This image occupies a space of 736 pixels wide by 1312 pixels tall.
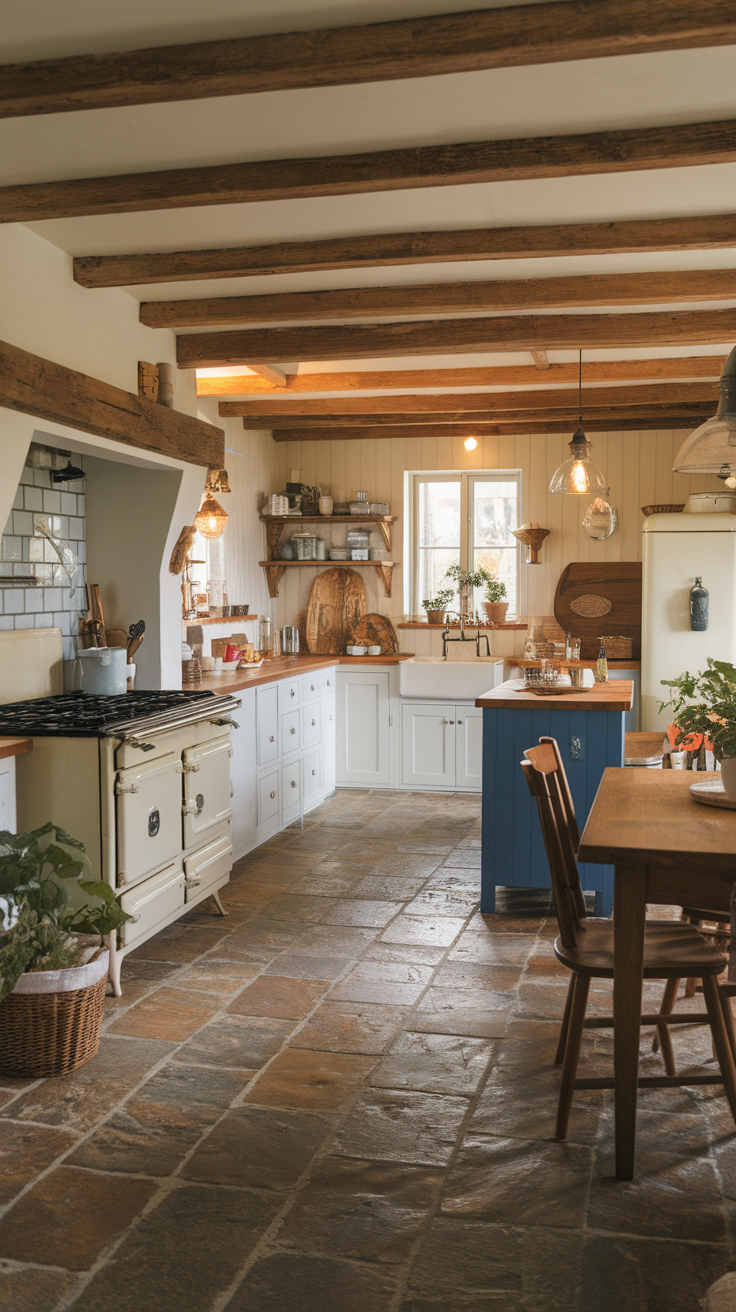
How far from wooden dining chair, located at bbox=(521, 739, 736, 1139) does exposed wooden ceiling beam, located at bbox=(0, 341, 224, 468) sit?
2133 mm

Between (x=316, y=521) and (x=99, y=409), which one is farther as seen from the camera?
(x=316, y=521)

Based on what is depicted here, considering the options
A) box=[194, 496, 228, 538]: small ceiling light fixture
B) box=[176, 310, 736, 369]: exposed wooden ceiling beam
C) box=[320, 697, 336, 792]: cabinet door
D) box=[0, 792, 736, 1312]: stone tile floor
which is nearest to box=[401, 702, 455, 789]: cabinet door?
box=[320, 697, 336, 792]: cabinet door

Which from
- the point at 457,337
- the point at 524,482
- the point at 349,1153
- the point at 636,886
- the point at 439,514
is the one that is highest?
the point at 457,337

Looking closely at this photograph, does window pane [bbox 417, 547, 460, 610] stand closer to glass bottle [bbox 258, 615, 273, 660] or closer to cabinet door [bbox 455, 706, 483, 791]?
cabinet door [bbox 455, 706, 483, 791]

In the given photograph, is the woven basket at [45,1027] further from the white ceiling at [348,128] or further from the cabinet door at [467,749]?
the cabinet door at [467,749]

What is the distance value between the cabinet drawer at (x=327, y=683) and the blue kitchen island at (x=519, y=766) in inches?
92.3

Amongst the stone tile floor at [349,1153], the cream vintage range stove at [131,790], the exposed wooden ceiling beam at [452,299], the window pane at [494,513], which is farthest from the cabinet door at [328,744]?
the exposed wooden ceiling beam at [452,299]

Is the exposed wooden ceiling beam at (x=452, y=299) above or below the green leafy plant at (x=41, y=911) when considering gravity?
above

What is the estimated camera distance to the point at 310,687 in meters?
6.63

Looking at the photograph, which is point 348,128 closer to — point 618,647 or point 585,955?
point 585,955

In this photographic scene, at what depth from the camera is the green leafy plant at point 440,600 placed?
7797 mm

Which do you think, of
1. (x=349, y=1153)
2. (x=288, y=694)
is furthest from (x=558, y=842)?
(x=288, y=694)

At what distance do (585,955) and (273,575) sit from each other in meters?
5.59

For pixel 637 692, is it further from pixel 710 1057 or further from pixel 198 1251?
pixel 198 1251
